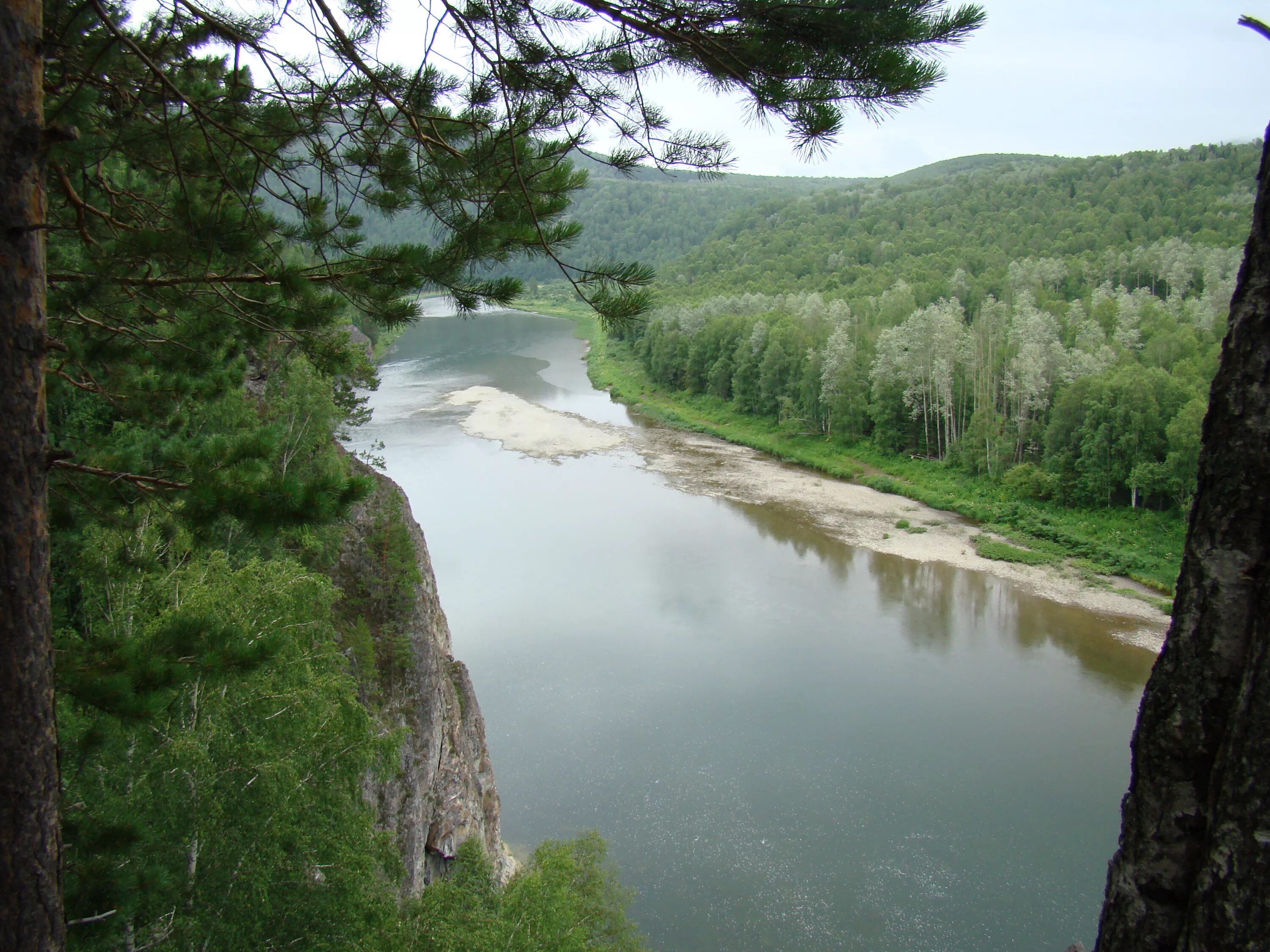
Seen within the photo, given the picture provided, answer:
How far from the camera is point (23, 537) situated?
225 centimetres

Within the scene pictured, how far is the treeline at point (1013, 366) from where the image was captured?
22.2m

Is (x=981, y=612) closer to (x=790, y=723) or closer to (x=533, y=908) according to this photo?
(x=790, y=723)

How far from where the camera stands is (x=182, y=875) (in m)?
4.88

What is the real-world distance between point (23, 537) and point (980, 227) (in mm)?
67937

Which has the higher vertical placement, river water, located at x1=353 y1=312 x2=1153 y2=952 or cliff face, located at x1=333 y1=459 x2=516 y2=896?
cliff face, located at x1=333 y1=459 x2=516 y2=896

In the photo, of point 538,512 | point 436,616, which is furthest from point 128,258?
point 538,512

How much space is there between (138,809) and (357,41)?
14.3ft

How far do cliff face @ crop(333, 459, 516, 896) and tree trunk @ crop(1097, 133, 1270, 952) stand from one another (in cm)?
728

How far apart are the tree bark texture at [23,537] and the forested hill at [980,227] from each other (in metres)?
42.8

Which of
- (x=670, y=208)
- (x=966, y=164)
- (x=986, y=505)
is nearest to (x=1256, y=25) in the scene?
(x=986, y=505)

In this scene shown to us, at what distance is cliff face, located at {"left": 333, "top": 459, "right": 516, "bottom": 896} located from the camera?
848cm

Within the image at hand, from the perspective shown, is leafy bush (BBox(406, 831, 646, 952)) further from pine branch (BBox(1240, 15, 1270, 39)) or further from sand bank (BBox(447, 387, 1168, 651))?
sand bank (BBox(447, 387, 1168, 651))

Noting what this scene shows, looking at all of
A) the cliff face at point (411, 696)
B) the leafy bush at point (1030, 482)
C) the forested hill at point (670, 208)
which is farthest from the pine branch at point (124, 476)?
the forested hill at point (670, 208)

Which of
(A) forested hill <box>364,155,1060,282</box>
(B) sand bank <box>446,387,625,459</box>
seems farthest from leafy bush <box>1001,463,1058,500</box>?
(A) forested hill <box>364,155,1060,282</box>
